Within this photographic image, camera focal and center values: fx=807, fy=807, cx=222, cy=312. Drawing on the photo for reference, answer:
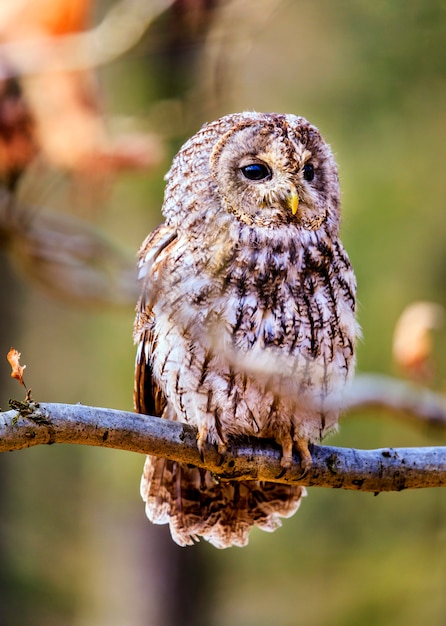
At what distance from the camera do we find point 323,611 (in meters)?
7.74

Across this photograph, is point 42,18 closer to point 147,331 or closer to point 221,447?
point 147,331

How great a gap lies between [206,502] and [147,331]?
69 centimetres

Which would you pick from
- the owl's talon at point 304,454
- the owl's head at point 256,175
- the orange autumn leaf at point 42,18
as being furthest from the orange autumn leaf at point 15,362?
the orange autumn leaf at point 42,18

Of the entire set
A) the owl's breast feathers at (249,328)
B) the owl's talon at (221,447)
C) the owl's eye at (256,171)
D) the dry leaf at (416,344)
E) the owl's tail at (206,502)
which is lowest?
the owl's tail at (206,502)

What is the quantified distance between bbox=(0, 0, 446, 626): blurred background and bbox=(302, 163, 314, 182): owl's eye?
560mm

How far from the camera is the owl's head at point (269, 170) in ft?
7.33

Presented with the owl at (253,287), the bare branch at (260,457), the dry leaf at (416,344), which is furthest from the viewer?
the dry leaf at (416,344)

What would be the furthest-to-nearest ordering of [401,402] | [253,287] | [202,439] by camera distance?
[401,402] < [253,287] < [202,439]

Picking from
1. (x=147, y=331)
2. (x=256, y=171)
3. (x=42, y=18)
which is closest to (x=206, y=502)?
(x=147, y=331)

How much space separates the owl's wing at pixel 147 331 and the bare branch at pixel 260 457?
0.39m

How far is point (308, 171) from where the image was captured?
2.34 metres

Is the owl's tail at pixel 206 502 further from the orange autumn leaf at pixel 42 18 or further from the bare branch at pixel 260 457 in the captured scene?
the orange autumn leaf at pixel 42 18

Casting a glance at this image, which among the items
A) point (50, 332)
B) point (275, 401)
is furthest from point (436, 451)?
point (50, 332)

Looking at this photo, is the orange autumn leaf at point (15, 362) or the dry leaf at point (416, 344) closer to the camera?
the orange autumn leaf at point (15, 362)
